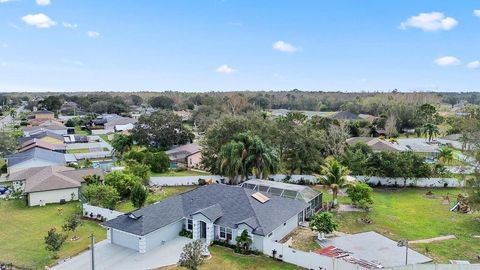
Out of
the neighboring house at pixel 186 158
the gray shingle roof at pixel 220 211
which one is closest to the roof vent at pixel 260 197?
the gray shingle roof at pixel 220 211

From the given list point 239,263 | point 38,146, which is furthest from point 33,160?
point 239,263

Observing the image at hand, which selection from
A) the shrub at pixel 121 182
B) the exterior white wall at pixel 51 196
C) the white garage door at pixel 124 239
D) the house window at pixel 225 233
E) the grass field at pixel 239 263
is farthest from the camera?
the shrub at pixel 121 182

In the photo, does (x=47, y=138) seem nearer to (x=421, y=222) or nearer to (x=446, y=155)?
(x=421, y=222)

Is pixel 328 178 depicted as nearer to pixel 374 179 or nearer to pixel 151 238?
pixel 374 179

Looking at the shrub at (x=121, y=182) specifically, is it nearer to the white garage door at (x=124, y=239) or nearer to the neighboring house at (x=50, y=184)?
the neighboring house at (x=50, y=184)

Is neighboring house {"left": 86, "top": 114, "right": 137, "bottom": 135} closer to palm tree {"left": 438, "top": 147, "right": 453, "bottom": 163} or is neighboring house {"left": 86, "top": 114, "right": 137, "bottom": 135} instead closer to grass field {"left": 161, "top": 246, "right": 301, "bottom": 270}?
palm tree {"left": 438, "top": 147, "right": 453, "bottom": 163}
